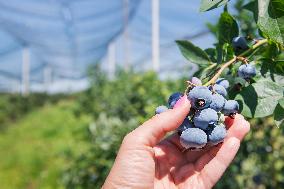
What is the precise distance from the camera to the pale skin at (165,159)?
130 cm

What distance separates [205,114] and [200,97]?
38mm

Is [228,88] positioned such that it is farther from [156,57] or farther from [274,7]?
[156,57]

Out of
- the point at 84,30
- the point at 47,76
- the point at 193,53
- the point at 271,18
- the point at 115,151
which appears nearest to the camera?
the point at 271,18

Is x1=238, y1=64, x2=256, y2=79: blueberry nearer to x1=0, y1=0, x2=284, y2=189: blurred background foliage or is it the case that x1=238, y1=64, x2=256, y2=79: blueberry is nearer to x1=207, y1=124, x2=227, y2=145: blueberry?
x1=207, y1=124, x2=227, y2=145: blueberry

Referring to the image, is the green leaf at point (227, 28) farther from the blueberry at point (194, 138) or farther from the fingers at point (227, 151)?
the blueberry at point (194, 138)

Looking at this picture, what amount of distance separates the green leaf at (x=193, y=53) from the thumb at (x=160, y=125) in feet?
0.74

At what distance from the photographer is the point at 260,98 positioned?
1.23m

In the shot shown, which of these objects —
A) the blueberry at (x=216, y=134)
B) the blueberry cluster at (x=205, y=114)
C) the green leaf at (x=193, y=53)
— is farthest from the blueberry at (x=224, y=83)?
the green leaf at (x=193, y=53)

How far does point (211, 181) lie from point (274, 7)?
568mm

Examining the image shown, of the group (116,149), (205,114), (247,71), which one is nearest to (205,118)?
(205,114)

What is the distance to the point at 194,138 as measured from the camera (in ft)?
3.49

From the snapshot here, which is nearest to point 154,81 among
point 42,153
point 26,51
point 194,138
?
point 194,138

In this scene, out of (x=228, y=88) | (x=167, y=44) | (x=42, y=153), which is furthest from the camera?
(x=167, y=44)

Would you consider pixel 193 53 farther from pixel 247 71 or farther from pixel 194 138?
pixel 194 138
